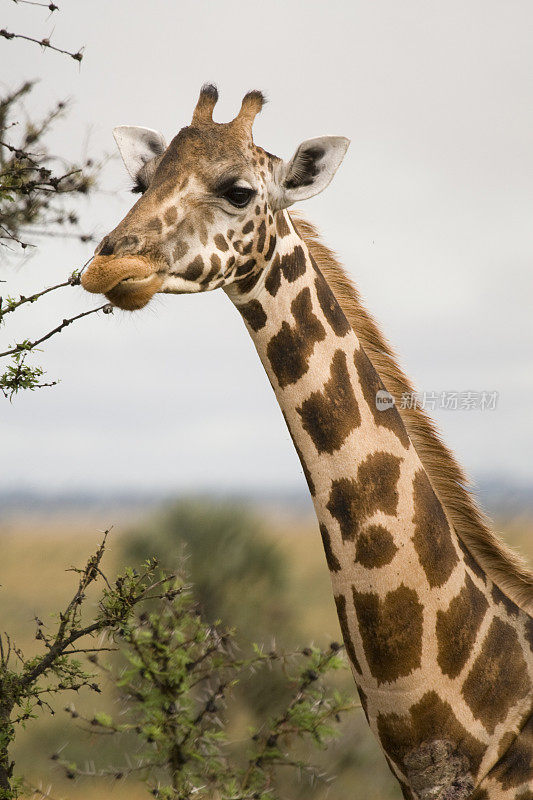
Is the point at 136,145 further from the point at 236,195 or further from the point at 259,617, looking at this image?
the point at 259,617

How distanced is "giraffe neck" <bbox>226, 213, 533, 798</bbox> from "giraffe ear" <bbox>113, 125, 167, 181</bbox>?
1106mm

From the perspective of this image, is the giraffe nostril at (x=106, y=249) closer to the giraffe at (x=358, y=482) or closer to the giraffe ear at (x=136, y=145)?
the giraffe at (x=358, y=482)

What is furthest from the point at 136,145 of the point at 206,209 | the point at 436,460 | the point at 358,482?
the point at 436,460

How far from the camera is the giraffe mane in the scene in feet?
14.9

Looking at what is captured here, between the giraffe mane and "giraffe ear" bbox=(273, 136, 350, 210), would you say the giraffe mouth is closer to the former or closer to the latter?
"giraffe ear" bbox=(273, 136, 350, 210)

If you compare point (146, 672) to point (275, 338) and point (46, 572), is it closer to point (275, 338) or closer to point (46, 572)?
point (275, 338)

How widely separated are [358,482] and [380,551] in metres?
0.36

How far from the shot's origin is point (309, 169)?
4352mm

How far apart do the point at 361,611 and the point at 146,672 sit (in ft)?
7.51

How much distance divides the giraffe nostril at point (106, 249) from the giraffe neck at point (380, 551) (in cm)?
74

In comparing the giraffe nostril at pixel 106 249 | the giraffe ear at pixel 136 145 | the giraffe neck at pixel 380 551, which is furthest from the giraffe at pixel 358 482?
the giraffe ear at pixel 136 145

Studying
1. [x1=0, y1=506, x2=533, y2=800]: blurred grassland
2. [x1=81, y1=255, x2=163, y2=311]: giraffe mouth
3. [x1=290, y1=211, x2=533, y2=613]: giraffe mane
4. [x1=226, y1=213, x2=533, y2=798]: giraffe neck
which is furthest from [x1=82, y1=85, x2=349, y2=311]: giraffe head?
[x1=0, y1=506, x2=533, y2=800]: blurred grassland

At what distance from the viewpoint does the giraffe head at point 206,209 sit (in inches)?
147

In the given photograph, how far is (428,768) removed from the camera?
403 cm
